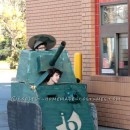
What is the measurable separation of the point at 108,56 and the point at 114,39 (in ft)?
1.20

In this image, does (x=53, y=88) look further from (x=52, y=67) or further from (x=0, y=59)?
Answer: (x=0, y=59)

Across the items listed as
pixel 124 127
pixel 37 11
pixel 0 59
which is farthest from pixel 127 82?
pixel 0 59

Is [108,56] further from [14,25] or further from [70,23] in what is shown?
[14,25]

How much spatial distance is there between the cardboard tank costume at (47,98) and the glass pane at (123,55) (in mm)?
1208

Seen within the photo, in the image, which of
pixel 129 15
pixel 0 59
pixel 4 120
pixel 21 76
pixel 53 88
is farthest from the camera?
pixel 0 59

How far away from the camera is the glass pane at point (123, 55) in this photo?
8.52 metres

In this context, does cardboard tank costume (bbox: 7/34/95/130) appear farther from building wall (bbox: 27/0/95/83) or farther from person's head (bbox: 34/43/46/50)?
building wall (bbox: 27/0/95/83)

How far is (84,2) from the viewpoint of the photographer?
9133 mm

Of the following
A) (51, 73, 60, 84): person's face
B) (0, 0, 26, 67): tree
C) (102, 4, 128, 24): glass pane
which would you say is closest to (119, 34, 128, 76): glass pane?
(102, 4, 128, 24): glass pane

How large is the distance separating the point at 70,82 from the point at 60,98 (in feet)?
1.64

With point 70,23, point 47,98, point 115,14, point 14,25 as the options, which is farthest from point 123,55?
point 14,25

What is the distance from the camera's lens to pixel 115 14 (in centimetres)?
871

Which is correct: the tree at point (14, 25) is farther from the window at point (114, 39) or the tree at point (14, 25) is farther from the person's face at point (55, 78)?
the person's face at point (55, 78)

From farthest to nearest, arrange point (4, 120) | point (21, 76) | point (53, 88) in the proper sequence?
point (4, 120) < point (21, 76) < point (53, 88)
